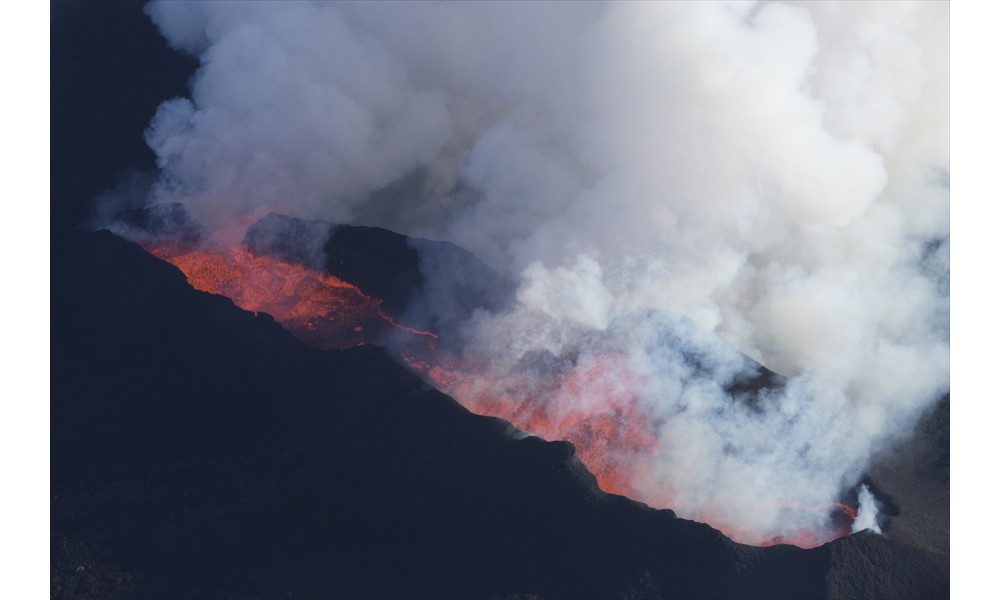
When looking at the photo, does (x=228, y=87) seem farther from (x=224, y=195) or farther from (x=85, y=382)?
(x=85, y=382)

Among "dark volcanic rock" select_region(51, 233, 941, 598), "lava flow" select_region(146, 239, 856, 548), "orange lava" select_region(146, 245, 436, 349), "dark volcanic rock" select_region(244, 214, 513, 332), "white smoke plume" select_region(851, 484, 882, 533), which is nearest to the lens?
"dark volcanic rock" select_region(51, 233, 941, 598)

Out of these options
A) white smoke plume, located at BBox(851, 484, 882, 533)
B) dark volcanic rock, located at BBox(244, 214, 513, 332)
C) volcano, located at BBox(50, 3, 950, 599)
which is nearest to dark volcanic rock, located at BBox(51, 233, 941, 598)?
volcano, located at BBox(50, 3, 950, 599)

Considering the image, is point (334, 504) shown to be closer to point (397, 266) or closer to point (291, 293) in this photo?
point (291, 293)

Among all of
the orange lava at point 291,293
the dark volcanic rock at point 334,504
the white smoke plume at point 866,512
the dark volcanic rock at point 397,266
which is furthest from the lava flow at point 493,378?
the dark volcanic rock at point 334,504

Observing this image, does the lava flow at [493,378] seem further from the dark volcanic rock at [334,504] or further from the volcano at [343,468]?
the dark volcanic rock at [334,504]

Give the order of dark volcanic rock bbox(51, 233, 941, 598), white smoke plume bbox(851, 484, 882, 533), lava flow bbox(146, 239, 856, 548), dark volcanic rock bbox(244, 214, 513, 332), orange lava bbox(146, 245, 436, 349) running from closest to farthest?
dark volcanic rock bbox(51, 233, 941, 598) < white smoke plume bbox(851, 484, 882, 533) < lava flow bbox(146, 239, 856, 548) < orange lava bbox(146, 245, 436, 349) < dark volcanic rock bbox(244, 214, 513, 332)

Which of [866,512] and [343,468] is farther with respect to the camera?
[866,512]

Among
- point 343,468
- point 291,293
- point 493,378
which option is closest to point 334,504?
point 343,468

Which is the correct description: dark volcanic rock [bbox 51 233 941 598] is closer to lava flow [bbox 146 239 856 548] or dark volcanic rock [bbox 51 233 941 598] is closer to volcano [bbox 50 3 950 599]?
volcano [bbox 50 3 950 599]
